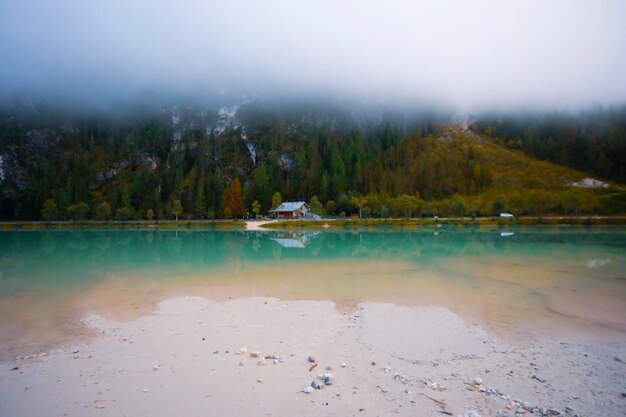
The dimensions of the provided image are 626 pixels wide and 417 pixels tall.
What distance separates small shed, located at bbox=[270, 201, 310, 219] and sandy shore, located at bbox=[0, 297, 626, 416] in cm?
10894

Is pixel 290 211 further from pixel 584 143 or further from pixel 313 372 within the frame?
pixel 584 143

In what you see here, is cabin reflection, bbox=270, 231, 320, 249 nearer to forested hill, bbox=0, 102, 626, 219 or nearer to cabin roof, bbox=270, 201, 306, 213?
forested hill, bbox=0, 102, 626, 219

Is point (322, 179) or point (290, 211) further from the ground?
point (322, 179)

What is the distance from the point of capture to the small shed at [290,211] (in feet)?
405

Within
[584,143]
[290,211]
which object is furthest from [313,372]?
[584,143]

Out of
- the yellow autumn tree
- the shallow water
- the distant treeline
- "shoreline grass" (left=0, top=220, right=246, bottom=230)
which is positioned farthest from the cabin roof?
the distant treeline

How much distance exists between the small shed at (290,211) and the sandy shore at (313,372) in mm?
108938

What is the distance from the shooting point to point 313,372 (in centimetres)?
951

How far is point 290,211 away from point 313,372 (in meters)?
115

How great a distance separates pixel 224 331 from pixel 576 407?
10055mm

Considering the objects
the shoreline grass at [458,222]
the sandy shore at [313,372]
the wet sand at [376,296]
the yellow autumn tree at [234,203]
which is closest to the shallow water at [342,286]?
the wet sand at [376,296]

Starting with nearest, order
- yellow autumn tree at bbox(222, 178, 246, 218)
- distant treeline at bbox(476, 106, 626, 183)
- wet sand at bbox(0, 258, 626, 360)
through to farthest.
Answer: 1. wet sand at bbox(0, 258, 626, 360)
2. yellow autumn tree at bbox(222, 178, 246, 218)
3. distant treeline at bbox(476, 106, 626, 183)

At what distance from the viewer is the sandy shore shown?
7.76 metres

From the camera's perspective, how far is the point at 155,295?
63.9 feet
